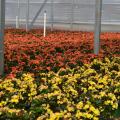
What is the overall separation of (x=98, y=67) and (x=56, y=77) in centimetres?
193

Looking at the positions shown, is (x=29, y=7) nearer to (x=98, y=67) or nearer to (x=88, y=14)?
(x=88, y=14)

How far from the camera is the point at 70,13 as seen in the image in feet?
83.9

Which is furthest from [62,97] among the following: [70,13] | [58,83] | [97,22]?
[70,13]

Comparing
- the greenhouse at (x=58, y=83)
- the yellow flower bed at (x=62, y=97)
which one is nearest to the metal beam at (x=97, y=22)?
the greenhouse at (x=58, y=83)

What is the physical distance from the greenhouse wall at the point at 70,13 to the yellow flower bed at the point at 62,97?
16867 mm

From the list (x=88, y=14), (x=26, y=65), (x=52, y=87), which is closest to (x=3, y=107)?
(x=52, y=87)

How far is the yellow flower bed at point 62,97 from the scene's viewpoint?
543 cm

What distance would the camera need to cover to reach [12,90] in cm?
633

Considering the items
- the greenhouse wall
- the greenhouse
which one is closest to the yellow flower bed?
the greenhouse

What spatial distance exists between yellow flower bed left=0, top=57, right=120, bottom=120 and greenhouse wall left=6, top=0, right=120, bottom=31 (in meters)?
16.9

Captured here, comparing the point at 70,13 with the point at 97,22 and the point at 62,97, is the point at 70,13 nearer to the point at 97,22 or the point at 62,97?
the point at 97,22

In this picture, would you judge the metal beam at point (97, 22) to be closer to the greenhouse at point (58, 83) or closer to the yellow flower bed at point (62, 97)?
the greenhouse at point (58, 83)

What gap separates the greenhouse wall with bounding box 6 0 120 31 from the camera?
24.8 metres

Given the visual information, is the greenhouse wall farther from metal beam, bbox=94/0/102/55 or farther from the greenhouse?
metal beam, bbox=94/0/102/55
